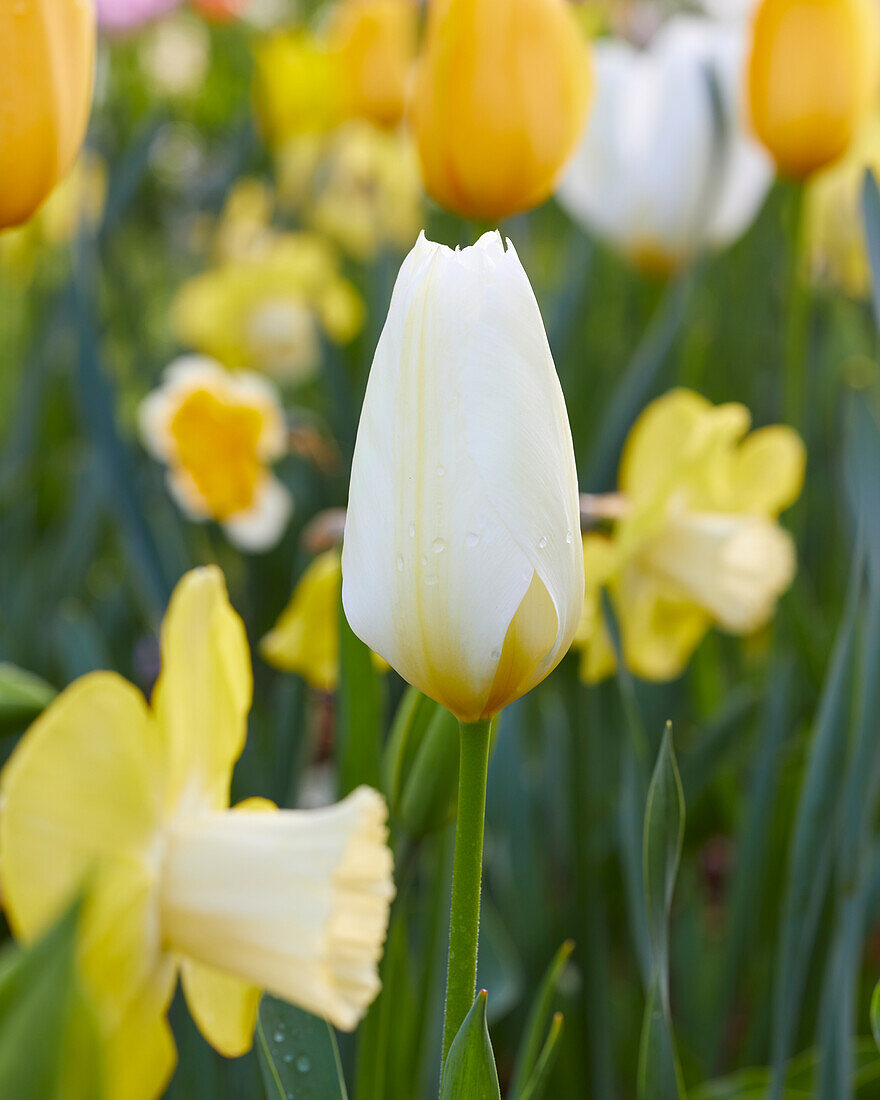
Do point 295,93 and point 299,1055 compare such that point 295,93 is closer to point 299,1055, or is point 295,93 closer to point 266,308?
point 266,308

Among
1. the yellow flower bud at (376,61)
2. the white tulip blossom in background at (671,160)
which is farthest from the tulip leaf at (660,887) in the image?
the yellow flower bud at (376,61)

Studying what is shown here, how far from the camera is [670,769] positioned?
38cm

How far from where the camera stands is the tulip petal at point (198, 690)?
1.05ft

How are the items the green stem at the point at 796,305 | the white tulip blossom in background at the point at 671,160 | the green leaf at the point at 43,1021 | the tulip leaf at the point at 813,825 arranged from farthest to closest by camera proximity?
the white tulip blossom in background at the point at 671,160 < the green stem at the point at 796,305 < the tulip leaf at the point at 813,825 < the green leaf at the point at 43,1021

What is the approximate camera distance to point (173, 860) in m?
0.31

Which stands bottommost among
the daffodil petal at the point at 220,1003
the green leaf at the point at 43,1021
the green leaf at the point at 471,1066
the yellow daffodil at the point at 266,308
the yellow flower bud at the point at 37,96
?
the yellow daffodil at the point at 266,308

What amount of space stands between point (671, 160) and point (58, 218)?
2.69ft

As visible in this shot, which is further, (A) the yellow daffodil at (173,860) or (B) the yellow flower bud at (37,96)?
(B) the yellow flower bud at (37,96)

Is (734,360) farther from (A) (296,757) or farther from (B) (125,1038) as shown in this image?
(B) (125,1038)

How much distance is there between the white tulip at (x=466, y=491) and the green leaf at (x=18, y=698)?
0.47 ft

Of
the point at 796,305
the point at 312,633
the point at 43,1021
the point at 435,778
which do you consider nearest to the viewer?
the point at 43,1021

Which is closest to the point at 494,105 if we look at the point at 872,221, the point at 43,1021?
the point at 872,221

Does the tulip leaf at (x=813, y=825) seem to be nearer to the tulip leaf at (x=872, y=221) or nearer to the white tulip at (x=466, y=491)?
the tulip leaf at (x=872, y=221)

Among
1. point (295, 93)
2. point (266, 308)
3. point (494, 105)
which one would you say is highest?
point (494, 105)
